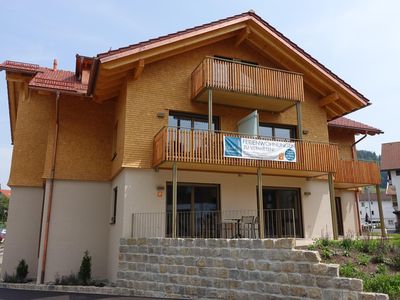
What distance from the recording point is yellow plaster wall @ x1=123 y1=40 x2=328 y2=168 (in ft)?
43.3

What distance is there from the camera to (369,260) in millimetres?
9305

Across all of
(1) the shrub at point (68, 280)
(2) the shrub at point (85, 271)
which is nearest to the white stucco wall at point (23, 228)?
(1) the shrub at point (68, 280)

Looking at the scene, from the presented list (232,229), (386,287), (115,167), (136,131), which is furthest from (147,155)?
(386,287)

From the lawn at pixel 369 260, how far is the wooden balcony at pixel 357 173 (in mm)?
6285

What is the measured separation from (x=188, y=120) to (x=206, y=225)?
4.13m

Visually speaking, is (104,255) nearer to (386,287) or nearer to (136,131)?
(136,131)

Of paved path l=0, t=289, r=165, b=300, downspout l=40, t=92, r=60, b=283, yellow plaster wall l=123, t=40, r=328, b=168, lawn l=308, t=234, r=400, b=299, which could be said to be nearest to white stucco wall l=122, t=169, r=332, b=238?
yellow plaster wall l=123, t=40, r=328, b=168

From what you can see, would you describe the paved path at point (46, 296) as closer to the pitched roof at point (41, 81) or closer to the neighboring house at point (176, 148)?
the neighboring house at point (176, 148)

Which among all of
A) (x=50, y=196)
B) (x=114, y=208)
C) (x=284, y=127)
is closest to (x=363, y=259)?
(x=284, y=127)

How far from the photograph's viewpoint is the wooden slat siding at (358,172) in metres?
16.5

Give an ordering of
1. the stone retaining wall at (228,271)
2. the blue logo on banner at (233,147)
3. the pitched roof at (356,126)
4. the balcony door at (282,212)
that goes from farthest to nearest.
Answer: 1. the pitched roof at (356,126)
2. the balcony door at (282,212)
3. the blue logo on banner at (233,147)
4. the stone retaining wall at (228,271)

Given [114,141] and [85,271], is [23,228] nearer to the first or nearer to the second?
[85,271]

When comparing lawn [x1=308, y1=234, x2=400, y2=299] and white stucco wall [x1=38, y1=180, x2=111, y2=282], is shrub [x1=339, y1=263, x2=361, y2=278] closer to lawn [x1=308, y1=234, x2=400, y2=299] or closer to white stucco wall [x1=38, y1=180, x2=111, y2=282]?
lawn [x1=308, y1=234, x2=400, y2=299]

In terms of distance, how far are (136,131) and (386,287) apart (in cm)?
906
